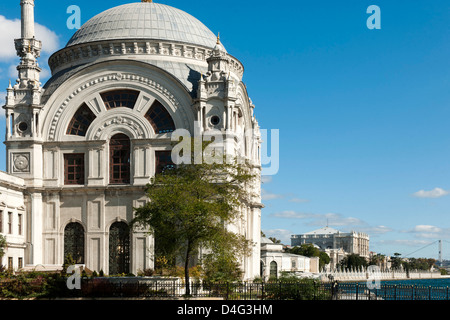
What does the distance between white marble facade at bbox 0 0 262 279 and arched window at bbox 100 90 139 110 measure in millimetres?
80

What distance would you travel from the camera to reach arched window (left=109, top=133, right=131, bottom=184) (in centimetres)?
5697

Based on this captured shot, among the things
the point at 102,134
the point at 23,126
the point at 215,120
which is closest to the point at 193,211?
the point at 215,120

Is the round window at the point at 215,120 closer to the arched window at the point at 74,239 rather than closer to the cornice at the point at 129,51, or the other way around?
the cornice at the point at 129,51

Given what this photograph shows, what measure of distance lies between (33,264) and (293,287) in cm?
2360

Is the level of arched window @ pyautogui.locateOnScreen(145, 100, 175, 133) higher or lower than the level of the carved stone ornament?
higher

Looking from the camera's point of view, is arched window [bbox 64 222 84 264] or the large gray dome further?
the large gray dome

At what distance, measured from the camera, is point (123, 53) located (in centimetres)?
5938

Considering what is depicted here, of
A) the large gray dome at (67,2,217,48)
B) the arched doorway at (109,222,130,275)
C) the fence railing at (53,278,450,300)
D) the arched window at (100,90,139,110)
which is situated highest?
the large gray dome at (67,2,217,48)

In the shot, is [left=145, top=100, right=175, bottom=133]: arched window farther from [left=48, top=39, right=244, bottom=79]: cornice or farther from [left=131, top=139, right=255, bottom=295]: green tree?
[left=131, top=139, right=255, bottom=295]: green tree

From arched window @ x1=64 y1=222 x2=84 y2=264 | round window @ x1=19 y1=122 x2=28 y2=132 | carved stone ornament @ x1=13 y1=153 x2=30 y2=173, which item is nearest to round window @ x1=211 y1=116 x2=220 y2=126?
arched window @ x1=64 y1=222 x2=84 y2=264

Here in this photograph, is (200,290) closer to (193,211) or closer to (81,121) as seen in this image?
(193,211)

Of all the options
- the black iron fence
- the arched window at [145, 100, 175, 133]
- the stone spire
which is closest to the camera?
the black iron fence
